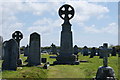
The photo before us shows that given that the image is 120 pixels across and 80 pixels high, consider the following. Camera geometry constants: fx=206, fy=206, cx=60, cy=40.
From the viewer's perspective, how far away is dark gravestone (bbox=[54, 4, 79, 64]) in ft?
72.3

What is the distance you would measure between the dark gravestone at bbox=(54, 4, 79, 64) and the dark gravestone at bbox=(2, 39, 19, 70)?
24.7ft

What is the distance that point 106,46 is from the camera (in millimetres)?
12461

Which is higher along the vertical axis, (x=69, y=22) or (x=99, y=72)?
(x=69, y=22)

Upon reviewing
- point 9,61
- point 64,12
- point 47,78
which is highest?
point 64,12

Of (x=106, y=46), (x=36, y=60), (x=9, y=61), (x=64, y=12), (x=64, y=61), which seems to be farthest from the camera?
(x=64, y=12)

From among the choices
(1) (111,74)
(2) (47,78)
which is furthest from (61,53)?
(1) (111,74)

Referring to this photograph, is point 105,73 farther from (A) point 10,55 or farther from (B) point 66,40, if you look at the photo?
(B) point 66,40

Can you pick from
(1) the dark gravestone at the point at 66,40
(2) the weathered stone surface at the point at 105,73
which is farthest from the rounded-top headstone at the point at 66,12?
(2) the weathered stone surface at the point at 105,73

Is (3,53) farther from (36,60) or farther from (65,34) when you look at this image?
(65,34)

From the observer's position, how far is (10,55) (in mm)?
15086

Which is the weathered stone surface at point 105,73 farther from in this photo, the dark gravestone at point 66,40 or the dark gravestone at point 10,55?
the dark gravestone at point 66,40

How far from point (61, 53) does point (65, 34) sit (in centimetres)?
215

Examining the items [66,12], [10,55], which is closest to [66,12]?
[66,12]

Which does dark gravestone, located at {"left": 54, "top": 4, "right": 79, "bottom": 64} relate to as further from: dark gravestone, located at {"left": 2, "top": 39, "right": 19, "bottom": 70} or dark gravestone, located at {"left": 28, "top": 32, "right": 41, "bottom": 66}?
dark gravestone, located at {"left": 2, "top": 39, "right": 19, "bottom": 70}
